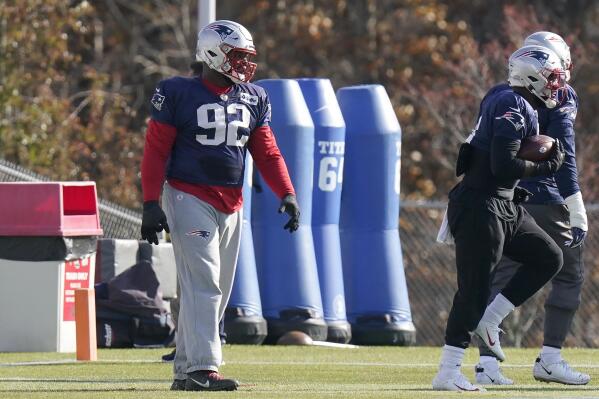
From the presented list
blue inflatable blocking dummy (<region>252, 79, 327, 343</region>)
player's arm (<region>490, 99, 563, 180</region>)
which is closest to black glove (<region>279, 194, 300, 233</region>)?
player's arm (<region>490, 99, 563, 180</region>)

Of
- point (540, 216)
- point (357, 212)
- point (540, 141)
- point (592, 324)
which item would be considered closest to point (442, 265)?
point (592, 324)

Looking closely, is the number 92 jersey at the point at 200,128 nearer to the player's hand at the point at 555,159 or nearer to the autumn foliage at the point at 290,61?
the player's hand at the point at 555,159

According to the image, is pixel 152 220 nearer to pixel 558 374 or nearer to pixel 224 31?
pixel 224 31

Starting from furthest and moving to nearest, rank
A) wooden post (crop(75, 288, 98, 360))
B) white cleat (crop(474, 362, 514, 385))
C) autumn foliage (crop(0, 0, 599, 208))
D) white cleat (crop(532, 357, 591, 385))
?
autumn foliage (crop(0, 0, 599, 208)), wooden post (crop(75, 288, 98, 360)), white cleat (crop(532, 357, 591, 385)), white cleat (crop(474, 362, 514, 385))

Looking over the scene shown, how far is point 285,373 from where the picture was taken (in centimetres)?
1178

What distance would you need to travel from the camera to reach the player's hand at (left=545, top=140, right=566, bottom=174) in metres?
10.0

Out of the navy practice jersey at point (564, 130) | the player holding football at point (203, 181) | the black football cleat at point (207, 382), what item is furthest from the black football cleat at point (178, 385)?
the navy practice jersey at point (564, 130)

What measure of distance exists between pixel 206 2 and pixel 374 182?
2.56 metres

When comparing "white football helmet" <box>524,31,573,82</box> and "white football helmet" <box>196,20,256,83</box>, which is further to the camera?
"white football helmet" <box>524,31,573,82</box>

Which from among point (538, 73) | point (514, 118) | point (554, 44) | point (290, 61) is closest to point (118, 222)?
point (554, 44)

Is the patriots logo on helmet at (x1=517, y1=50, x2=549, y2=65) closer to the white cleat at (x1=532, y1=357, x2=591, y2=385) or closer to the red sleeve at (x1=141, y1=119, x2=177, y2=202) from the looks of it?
the white cleat at (x1=532, y1=357, x2=591, y2=385)

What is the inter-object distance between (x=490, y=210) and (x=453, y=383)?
95 cm

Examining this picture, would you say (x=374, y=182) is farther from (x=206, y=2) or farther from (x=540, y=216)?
(x=540, y=216)

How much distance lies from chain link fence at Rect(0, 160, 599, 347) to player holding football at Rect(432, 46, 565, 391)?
9071 millimetres
